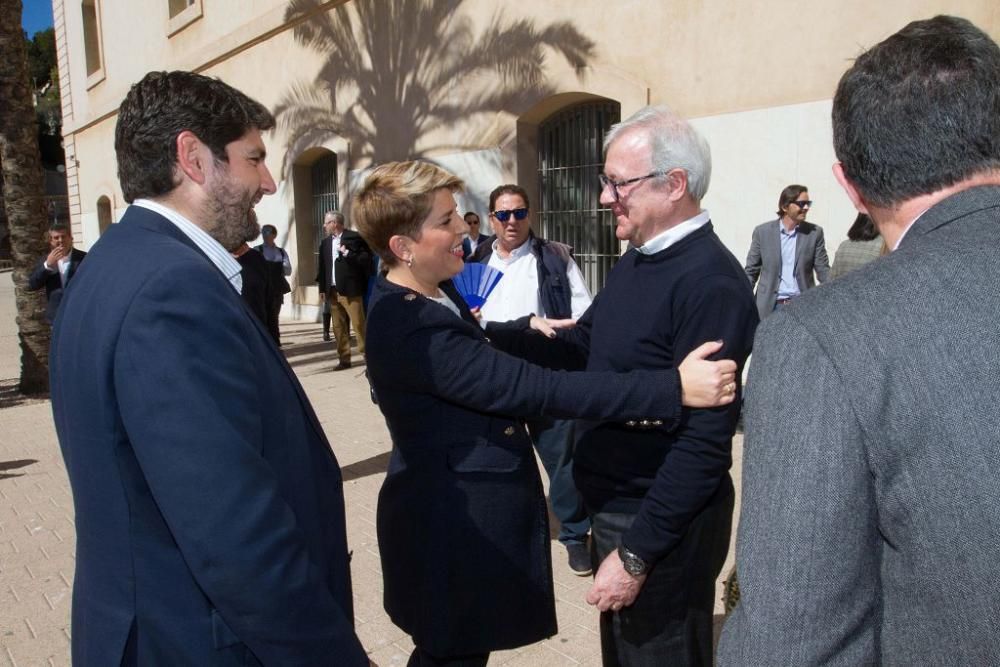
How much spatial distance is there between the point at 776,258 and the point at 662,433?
5295 millimetres

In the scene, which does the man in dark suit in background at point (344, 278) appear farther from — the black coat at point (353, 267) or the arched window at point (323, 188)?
the arched window at point (323, 188)

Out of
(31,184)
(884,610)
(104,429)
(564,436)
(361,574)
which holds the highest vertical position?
(31,184)

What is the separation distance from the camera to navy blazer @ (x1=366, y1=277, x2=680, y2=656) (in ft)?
6.50

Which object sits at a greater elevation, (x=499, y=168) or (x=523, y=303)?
(x=499, y=168)

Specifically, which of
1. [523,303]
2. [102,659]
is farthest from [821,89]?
[102,659]

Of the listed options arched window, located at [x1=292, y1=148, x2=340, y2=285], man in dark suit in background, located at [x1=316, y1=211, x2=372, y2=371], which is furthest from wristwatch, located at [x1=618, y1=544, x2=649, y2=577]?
arched window, located at [x1=292, y1=148, x2=340, y2=285]

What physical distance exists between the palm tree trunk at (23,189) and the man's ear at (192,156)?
8.74 m

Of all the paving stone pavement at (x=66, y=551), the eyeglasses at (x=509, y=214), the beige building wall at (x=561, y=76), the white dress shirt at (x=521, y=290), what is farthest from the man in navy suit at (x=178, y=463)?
the beige building wall at (x=561, y=76)

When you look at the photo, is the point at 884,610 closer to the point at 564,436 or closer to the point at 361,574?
the point at 564,436

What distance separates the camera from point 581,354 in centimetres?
277

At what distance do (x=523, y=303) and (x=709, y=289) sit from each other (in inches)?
103

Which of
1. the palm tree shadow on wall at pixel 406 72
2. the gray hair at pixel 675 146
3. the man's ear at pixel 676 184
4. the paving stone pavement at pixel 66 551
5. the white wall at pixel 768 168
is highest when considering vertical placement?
the palm tree shadow on wall at pixel 406 72

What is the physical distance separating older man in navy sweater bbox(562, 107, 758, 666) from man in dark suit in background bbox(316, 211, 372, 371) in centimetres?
642

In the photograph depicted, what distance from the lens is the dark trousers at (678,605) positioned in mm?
2033
